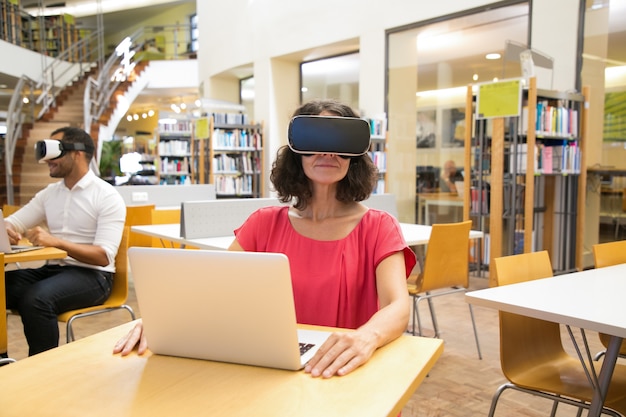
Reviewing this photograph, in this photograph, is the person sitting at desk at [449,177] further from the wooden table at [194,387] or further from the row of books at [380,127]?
the wooden table at [194,387]

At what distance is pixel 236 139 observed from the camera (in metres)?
8.77

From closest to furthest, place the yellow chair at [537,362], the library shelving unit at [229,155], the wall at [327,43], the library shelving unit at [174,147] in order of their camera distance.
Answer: the yellow chair at [537,362]
the wall at [327,43]
the library shelving unit at [229,155]
the library shelving unit at [174,147]

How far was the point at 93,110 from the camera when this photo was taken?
1132 centimetres

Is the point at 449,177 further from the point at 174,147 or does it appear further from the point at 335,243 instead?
the point at 335,243

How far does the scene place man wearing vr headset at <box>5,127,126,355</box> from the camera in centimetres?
252

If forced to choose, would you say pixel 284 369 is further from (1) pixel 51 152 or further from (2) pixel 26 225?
(2) pixel 26 225

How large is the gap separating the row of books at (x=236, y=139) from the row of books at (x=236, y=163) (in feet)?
0.68

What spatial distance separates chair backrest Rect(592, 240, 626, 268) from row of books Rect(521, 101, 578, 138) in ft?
8.68

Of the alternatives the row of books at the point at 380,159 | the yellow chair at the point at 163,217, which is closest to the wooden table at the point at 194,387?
the yellow chair at the point at 163,217

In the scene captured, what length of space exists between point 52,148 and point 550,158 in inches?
167

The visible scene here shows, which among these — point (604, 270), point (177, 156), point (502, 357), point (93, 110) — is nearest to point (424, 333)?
point (604, 270)

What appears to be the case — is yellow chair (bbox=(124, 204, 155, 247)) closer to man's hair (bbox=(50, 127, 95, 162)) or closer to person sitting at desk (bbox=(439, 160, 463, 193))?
man's hair (bbox=(50, 127, 95, 162))

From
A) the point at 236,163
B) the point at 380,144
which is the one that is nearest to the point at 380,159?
the point at 380,144

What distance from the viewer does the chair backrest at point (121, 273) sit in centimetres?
284
